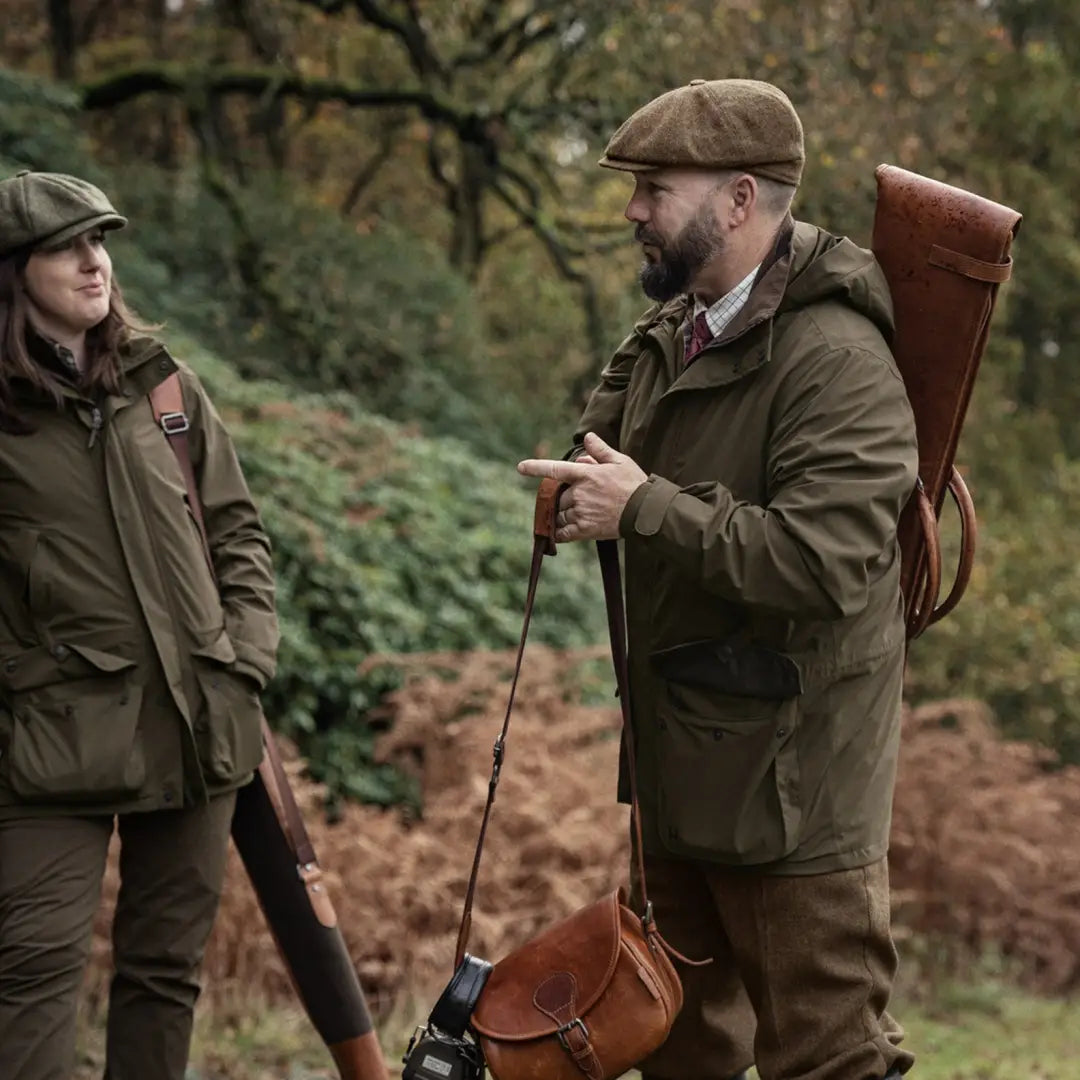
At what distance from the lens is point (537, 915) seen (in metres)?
5.85

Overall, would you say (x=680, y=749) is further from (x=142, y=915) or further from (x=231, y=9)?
(x=231, y=9)

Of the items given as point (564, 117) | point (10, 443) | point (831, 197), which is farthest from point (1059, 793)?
point (10, 443)

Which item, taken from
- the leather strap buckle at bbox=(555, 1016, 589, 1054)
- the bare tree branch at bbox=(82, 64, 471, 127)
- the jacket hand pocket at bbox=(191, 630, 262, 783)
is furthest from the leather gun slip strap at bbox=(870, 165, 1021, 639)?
the bare tree branch at bbox=(82, 64, 471, 127)

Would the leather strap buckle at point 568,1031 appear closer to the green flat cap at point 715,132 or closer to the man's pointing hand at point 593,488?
the man's pointing hand at point 593,488

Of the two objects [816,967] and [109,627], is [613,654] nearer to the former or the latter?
[816,967]

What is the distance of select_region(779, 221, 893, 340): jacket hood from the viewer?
3.10 metres

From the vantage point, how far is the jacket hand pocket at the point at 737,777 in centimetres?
307

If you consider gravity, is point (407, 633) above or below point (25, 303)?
below

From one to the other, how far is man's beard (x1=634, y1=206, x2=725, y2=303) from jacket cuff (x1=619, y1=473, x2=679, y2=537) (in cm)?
39

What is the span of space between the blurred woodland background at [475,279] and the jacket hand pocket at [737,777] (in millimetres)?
2724

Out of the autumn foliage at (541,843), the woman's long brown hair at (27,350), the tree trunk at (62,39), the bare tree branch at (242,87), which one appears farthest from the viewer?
the tree trunk at (62,39)

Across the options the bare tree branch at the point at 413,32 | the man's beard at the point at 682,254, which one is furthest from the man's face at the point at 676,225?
the bare tree branch at the point at 413,32

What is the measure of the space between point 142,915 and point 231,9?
10.3m

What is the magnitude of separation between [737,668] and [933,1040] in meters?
3.59
